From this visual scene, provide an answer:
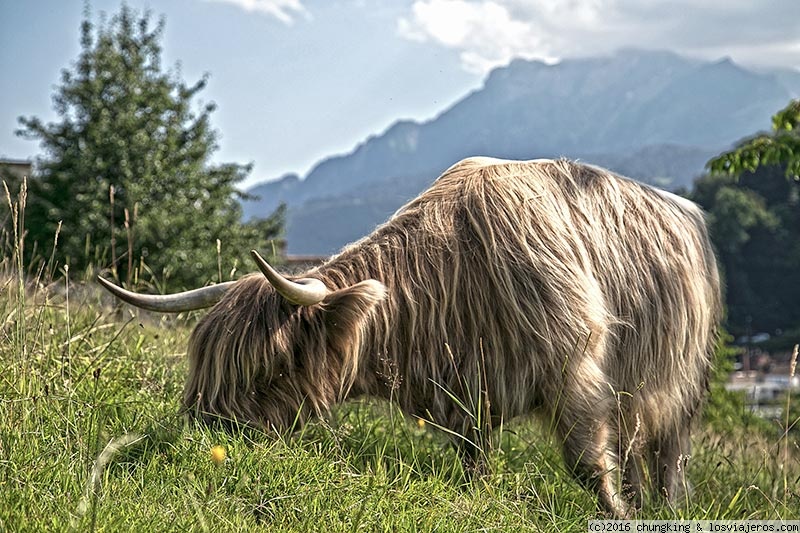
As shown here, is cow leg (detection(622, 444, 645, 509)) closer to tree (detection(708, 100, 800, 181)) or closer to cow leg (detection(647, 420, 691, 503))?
cow leg (detection(647, 420, 691, 503))

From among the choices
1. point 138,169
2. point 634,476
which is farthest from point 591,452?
point 138,169

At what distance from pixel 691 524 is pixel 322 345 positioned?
1787 mm

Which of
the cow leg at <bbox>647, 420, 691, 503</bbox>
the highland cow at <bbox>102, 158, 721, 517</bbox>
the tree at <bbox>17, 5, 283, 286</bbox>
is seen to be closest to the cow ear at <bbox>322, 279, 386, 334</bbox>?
the highland cow at <bbox>102, 158, 721, 517</bbox>

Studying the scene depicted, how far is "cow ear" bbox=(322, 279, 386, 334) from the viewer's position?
12.5ft

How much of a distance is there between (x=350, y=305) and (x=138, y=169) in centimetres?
2197

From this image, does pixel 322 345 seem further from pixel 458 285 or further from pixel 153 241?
pixel 153 241

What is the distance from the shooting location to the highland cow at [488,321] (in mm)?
3809

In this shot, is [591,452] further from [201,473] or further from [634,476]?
[201,473]

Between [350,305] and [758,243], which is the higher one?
[350,305]

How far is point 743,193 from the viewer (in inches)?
2537

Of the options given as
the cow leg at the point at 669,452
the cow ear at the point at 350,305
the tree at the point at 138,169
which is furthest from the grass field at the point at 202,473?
the tree at the point at 138,169

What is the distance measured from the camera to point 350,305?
3.83m

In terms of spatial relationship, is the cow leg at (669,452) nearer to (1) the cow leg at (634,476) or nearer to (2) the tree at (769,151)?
(1) the cow leg at (634,476)

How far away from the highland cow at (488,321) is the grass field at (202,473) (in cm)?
19
